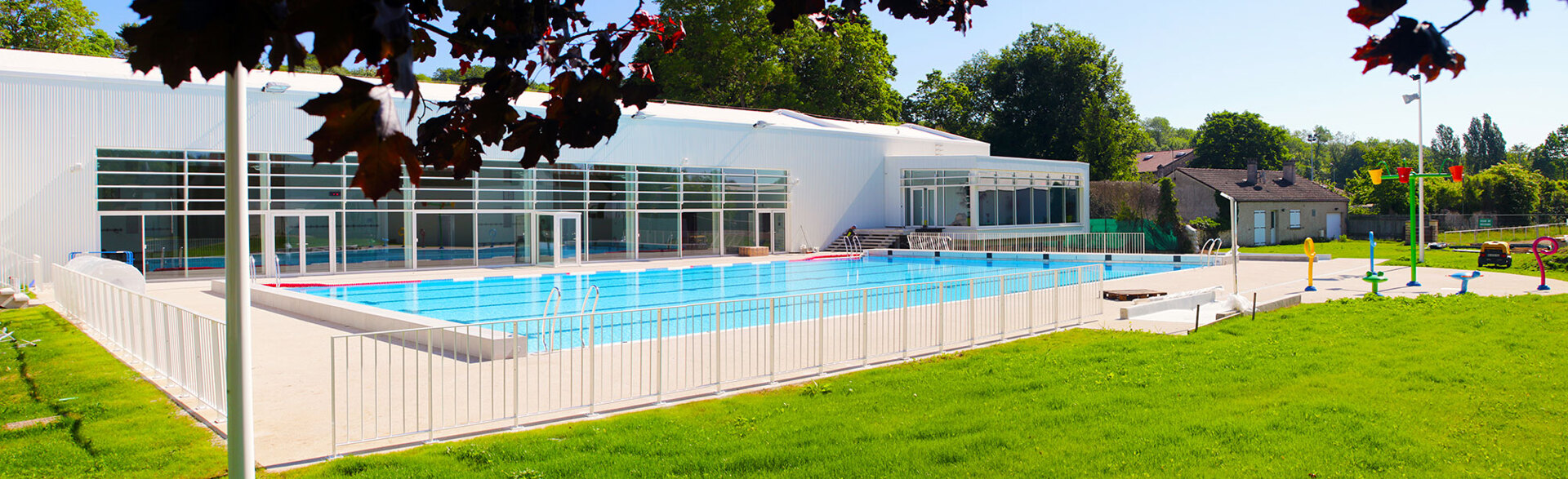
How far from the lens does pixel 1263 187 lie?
4841 centimetres

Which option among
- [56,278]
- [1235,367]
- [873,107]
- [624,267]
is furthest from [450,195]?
[873,107]

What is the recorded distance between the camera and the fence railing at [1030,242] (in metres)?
37.2

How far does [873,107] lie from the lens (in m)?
56.4

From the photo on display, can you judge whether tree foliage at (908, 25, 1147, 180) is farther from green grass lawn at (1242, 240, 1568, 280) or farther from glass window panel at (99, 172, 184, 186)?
glass window panel at (99, 172, 184, 186)

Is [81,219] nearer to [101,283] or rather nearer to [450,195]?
[450,195]

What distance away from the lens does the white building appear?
23188mm

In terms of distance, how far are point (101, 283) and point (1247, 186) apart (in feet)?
158

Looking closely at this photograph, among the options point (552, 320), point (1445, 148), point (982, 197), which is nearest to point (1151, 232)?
point (982, 197)

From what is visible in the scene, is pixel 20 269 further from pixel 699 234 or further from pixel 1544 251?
pixel 1544 251

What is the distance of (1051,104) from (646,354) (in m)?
53.0

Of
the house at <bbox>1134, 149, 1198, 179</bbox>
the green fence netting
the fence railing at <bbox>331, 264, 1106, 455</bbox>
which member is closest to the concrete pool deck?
the fence railing at <bbox>331, 264, 1106, 455</bbox>

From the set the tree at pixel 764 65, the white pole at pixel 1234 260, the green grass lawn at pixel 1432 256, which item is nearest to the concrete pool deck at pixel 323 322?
the white pole at pixel 1234 260

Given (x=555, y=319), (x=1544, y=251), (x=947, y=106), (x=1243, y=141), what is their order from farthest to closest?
(x=1243, y=141) < (x=947, y=106) < (x=1544, y=251) < (x=555, y=319)

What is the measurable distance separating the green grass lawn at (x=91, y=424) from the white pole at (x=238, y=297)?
2.68 m
